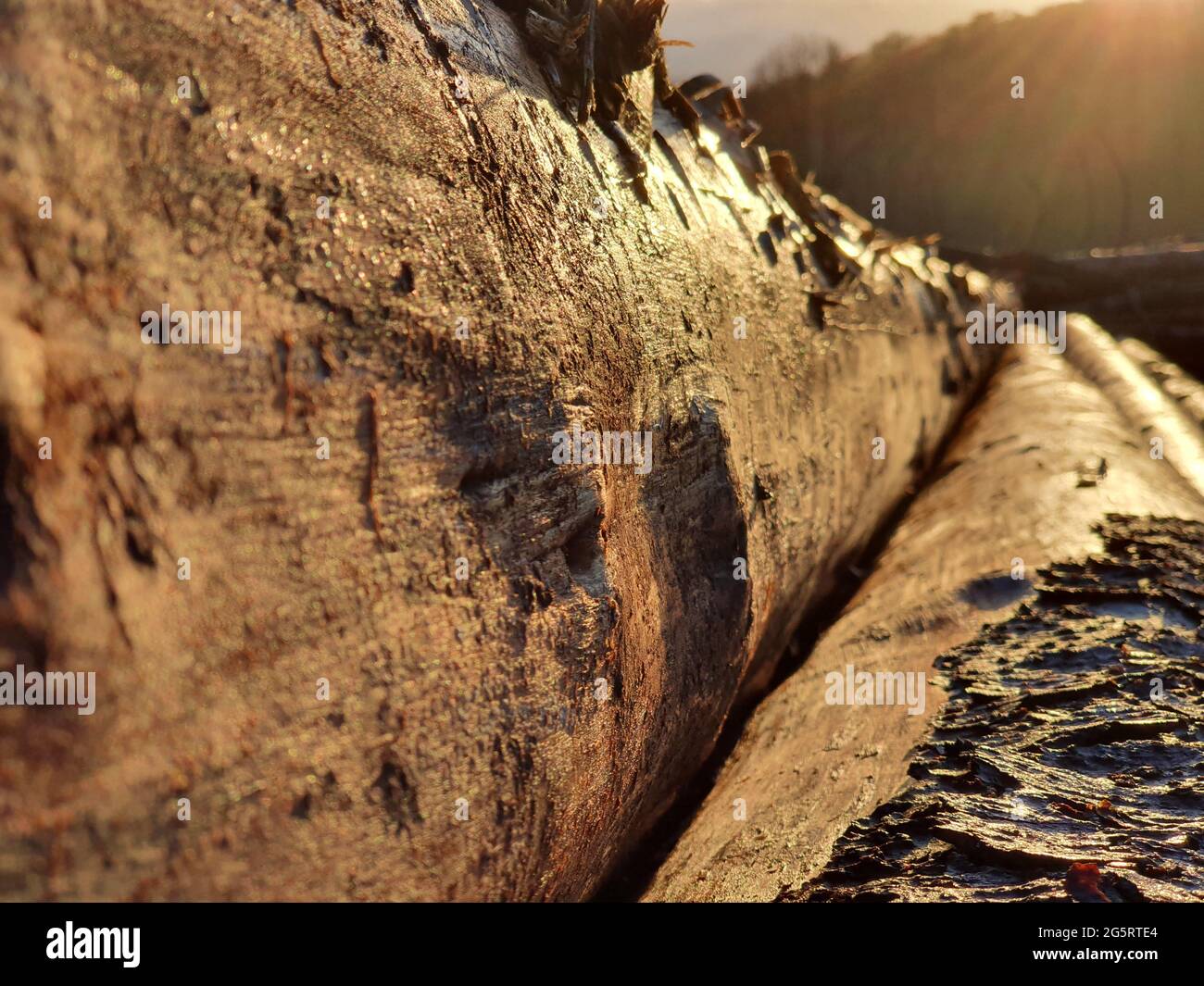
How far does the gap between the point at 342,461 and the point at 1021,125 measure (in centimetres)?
1688

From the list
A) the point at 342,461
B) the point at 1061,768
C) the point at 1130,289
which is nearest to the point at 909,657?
the point at 1061,768

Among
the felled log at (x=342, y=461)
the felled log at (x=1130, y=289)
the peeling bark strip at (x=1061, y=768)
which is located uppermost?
the felled log at (x=1130, y=289)

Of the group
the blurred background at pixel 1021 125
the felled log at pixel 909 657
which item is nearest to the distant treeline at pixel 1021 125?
the blurred background at pixel 1021 125

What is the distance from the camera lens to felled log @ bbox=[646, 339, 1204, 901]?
58.6 inches

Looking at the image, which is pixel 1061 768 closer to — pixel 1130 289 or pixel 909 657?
pixel 909 657

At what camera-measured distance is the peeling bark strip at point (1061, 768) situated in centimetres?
132

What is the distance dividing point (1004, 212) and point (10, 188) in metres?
17.0

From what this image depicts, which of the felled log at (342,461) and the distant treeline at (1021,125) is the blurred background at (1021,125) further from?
the felled log at (342,461)

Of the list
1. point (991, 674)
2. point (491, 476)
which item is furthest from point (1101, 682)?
point (491, 476)

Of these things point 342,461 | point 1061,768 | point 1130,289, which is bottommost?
point 1061,768

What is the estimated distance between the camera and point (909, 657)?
2.05 m

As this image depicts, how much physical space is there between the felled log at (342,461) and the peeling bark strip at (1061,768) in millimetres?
402

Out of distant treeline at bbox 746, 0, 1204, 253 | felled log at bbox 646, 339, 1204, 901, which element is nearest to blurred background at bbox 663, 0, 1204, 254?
distant treeline at bbox 746, 0, 1204, 253

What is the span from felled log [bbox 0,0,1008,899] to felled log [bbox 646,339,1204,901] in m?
0.18
